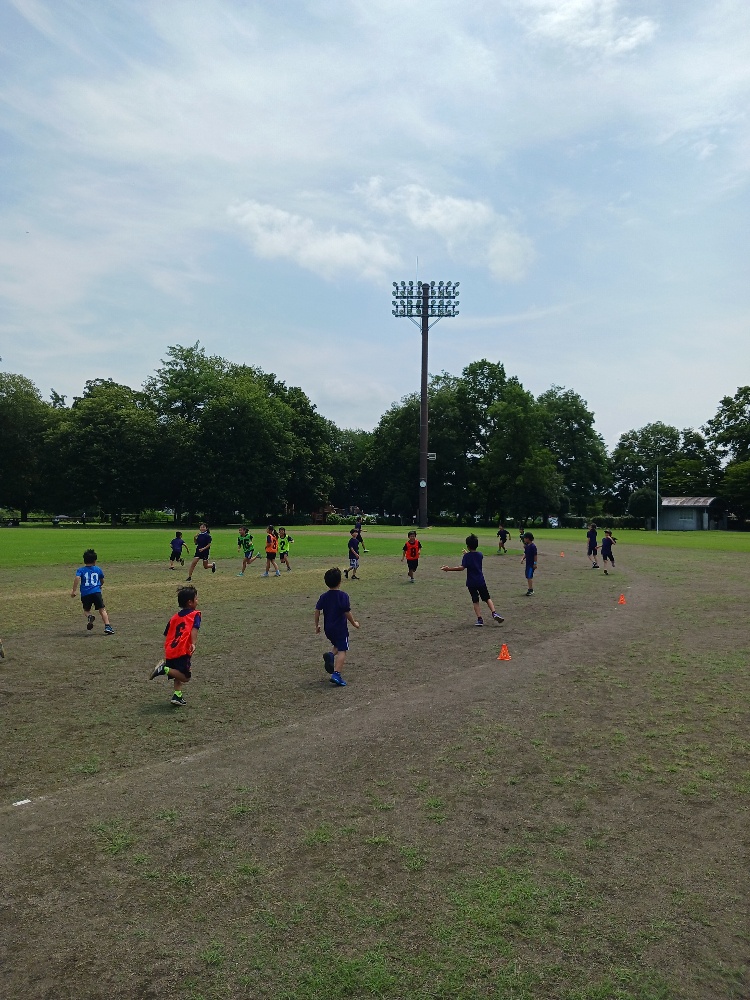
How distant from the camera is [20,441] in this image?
8444cm

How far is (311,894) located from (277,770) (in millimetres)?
2407

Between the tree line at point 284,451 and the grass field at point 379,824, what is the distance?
232 ft

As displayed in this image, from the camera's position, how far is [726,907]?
480cm

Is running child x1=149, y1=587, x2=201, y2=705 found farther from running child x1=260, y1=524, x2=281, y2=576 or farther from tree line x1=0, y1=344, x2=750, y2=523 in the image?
tree line x1=0, y1=344, x2=750, y2=523

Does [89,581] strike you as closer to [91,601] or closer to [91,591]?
[91,591]

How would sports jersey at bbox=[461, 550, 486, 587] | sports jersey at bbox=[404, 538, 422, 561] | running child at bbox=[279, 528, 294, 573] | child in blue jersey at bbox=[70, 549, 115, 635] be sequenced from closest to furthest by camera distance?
1. child in blue jersey at bbox=[70, 549, 115, 635]
2. sports jersey at bbox=[461, 550, 486, 587]
3. sports jersey at bbox=[404, 538, 422, 561]
4. running child at bbox=[279, 528, 294, 573]

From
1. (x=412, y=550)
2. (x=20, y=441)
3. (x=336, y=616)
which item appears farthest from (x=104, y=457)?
(x=336, y=616)

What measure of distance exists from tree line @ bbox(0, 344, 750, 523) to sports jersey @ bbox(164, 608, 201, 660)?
71.6 m

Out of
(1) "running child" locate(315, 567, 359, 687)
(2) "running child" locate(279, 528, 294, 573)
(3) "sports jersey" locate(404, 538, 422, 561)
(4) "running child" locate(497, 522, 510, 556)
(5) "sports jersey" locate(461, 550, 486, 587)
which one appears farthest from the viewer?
(4) "running child" locate(497, 522, 510, 556)

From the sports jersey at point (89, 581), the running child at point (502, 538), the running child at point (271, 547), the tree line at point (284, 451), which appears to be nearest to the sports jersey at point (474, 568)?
the sports jersey at point (89, 581)

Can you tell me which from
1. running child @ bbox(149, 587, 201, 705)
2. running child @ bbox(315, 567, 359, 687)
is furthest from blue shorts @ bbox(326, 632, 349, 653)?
running child @ bbox(149, 587, 201, 705)

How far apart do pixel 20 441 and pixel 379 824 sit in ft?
292

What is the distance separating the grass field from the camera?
420cm

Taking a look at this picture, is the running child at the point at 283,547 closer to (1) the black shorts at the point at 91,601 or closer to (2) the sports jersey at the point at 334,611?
(1) the black shorts at the point at 91,601
